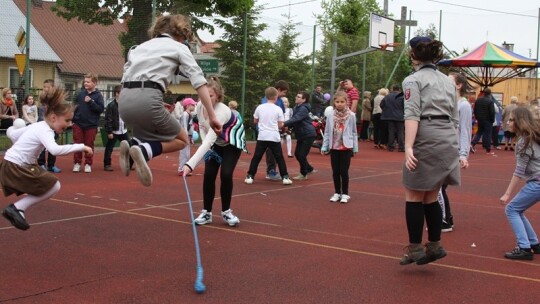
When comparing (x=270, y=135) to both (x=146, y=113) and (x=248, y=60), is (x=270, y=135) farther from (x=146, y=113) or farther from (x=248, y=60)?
(x=248, y=60)

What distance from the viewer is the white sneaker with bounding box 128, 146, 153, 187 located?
18.1 ft

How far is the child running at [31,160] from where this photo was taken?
18.9ft

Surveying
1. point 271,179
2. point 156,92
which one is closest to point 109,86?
point 271,179

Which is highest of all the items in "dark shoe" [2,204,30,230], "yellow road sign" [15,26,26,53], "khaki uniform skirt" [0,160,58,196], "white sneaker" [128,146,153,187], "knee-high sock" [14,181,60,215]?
"yellow road sign" [15,26,26,53]

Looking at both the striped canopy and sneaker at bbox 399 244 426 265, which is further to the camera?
the striped canopy

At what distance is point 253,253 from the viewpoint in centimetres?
625

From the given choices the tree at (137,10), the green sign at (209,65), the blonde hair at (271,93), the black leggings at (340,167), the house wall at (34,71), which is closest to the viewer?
the black leggings at (340,167)

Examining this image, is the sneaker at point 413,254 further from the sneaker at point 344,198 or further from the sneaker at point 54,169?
the sneaker at point 54,169

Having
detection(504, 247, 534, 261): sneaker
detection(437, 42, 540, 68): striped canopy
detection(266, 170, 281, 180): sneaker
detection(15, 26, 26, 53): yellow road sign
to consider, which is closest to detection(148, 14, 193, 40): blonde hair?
detection(504, 247, 534, 261): sneaker

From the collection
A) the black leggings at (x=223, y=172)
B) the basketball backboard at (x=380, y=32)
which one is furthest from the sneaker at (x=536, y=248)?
the basketball backboard at (x=380, y=32)

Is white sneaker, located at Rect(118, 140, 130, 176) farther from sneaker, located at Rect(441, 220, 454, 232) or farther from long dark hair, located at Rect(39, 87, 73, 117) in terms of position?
sneaker, located at Rect(441, 220, 454, 232)

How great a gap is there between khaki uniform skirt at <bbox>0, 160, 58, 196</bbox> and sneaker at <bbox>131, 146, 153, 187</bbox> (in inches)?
35.2

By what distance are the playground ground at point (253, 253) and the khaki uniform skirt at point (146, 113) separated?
1.15 metres

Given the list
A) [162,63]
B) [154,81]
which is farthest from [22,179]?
[162,63]
